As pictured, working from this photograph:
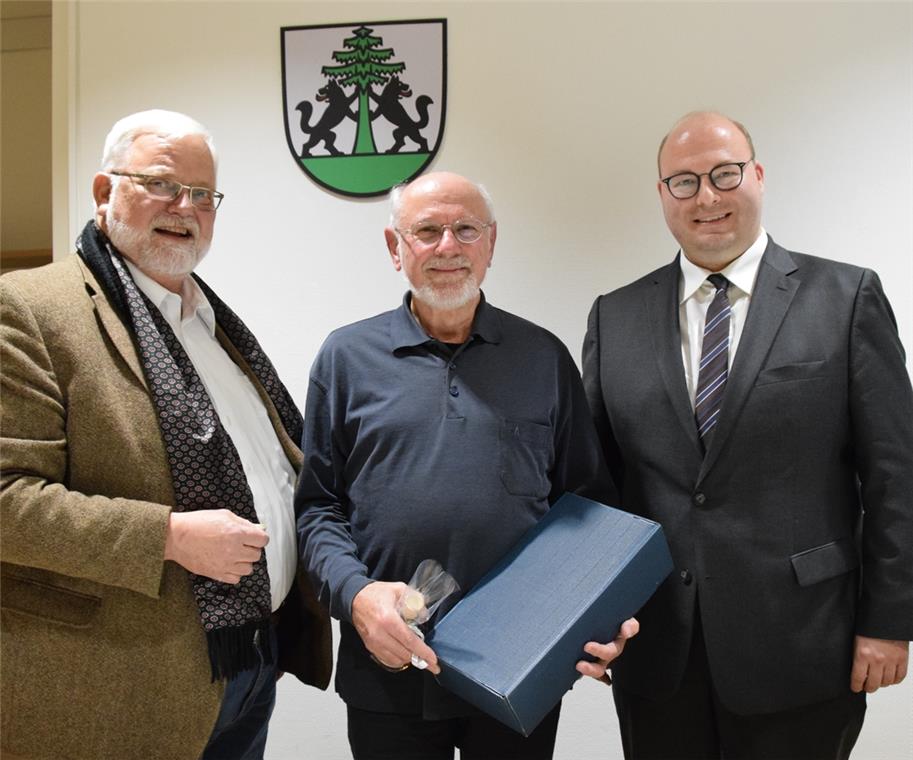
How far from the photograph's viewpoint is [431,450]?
1.71m

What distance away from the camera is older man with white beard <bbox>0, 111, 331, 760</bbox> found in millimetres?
1462

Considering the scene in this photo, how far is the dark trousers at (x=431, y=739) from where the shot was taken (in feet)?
5.54

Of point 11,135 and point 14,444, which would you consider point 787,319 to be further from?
point 11,135

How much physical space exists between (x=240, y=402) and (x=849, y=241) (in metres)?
2.06

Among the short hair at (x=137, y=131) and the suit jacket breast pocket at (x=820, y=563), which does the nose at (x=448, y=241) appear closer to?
the short hair at (x=137, y=131)

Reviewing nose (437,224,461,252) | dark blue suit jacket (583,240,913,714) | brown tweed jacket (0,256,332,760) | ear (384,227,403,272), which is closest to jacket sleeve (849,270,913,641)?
dark blue suit jacket (583,240,913,714)

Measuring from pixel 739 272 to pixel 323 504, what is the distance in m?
1.07

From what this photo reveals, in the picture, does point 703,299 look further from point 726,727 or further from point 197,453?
point 197,453

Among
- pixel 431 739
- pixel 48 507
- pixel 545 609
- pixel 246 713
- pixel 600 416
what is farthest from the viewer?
pixel 600 416

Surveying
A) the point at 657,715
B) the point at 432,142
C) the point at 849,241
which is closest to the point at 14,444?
the point at 657,715

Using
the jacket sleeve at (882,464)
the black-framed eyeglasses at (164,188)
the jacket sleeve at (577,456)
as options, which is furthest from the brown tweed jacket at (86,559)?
the jacket sleeve at (882,464)

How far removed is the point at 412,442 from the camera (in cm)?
172

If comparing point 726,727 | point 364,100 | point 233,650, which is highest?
point 364,100

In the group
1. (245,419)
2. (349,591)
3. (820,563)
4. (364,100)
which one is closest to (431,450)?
(349,591)
